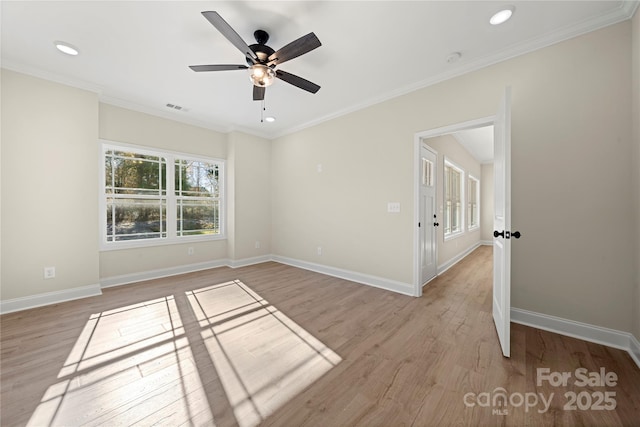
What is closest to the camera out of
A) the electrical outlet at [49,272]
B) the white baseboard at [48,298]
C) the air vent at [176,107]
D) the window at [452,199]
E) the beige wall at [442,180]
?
the white baseboard at [48,298]

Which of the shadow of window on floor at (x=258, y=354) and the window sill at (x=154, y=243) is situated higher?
the window sill at (x=154, y=243)

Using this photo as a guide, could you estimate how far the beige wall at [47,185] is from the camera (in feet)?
8.85

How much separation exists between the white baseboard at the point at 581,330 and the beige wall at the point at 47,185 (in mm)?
5231

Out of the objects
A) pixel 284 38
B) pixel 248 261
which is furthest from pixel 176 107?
pixel 248 261

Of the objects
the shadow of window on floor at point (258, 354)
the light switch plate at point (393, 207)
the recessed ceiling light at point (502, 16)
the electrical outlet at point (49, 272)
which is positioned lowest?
the shadow of window on floor at point (258, 354)

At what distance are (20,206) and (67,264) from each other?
0.83m

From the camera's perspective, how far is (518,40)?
2301mm

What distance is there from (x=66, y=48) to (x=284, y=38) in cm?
226

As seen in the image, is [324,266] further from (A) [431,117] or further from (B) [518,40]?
(B) [518,40]

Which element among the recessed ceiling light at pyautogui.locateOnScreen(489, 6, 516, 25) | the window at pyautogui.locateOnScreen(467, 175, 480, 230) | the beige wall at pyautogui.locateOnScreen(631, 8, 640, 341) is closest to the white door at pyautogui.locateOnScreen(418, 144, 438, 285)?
the recessed ceiling light at pyautogui.locateOnScreen(489, 6, 516, 25)

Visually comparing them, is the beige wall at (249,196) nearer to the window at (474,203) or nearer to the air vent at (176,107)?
the air vent at (176,107)

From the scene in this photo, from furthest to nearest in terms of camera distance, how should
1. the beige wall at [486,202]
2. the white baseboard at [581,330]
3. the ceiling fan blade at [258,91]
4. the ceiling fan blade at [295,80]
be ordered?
the beige wall at [486,202] < the ceiling fan blade at [258,91] < the ceiling fan blade at [295,80] < the white baseboard at [581,330]

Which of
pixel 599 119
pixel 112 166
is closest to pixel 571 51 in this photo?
pixel 599 119


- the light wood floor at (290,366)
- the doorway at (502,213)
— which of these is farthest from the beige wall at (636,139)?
the doorway at (502,213)
